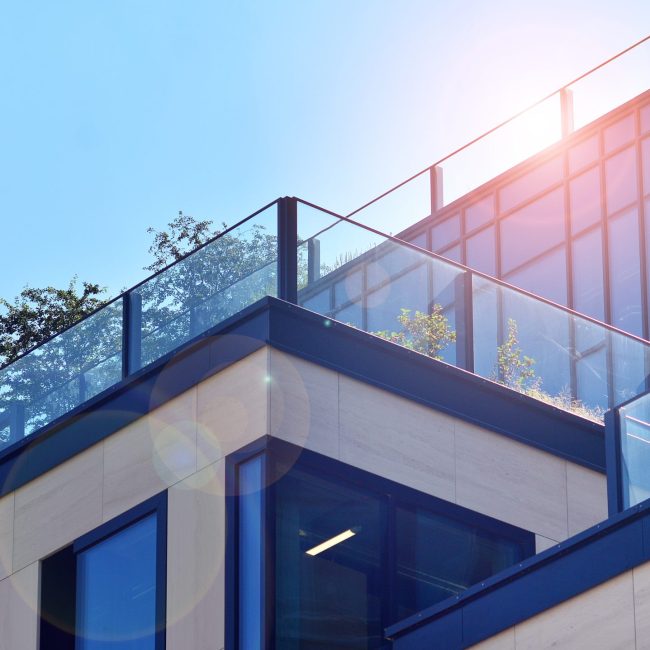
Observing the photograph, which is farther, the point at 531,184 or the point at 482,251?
the point at 482,251

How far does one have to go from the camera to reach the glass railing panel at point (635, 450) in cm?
1423

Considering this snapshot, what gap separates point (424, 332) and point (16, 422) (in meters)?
4.98

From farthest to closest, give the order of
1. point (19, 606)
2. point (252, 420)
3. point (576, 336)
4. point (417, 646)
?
point (576, 336) → point (19, 606) → point (252, 420) → point (417, 646)

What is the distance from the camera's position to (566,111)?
35812mm

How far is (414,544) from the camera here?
16.9m

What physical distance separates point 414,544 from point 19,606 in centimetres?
459

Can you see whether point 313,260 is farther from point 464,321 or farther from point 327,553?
point 327,553

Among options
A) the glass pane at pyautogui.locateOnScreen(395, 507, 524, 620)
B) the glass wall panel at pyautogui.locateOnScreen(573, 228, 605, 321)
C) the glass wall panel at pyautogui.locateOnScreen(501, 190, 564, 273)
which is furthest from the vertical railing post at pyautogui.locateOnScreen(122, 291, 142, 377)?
the glass wall panel at pyautogui.locateOnScreen(501, 190, 564, 273)

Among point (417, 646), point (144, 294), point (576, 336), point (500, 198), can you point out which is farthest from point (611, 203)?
point (417, 646)

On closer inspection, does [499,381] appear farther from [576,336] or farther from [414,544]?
[414,544]

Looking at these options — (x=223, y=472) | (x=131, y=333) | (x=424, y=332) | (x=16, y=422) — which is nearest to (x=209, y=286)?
(x=131, y=333)

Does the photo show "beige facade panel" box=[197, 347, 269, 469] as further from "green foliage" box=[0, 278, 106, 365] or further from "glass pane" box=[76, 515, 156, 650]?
"green foliage" box=[0, 278, 106, 365]

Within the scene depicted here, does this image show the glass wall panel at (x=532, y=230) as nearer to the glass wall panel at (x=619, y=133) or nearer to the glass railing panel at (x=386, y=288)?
the glass wall panel at (x=619, y=133)

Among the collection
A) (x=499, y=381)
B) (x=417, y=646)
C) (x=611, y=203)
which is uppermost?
(x=611, y=203)
